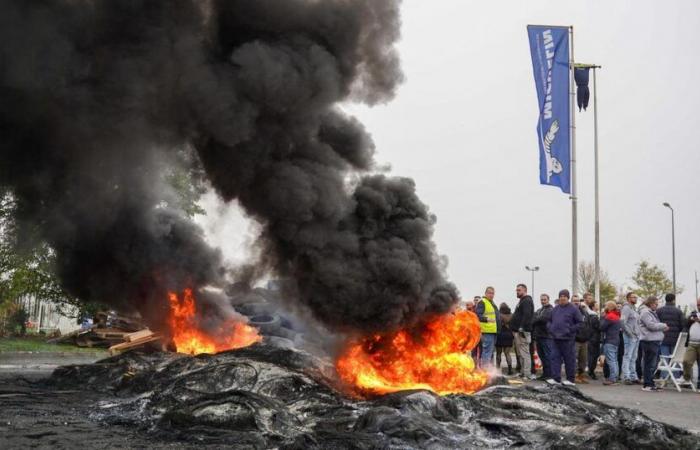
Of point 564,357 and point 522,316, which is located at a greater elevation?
point 522,316

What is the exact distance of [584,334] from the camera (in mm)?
17109

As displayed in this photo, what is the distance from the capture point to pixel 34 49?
11461 millimetres

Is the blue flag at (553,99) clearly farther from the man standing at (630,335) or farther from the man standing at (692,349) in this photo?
the man standing at (692,349)

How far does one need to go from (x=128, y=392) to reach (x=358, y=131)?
6.52m

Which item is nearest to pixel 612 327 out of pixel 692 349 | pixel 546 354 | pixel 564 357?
pixel 692 349

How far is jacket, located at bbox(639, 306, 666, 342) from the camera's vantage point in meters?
15.7

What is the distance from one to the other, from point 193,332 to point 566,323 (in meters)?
8.88

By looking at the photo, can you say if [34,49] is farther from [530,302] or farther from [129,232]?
[530,302]

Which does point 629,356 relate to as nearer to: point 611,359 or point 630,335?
point 611,359

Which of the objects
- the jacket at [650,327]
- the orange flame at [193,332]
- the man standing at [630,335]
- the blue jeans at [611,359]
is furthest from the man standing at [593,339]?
the orange flame at [193,332]

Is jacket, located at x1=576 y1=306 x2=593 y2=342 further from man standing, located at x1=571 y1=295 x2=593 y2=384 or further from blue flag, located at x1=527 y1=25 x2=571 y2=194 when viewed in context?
blue flag, located at x1=527 y1=25 x2=571 y2=194

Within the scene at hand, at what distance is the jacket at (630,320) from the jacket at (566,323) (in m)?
2.70

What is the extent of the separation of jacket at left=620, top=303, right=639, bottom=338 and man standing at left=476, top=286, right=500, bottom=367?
10.6 ft

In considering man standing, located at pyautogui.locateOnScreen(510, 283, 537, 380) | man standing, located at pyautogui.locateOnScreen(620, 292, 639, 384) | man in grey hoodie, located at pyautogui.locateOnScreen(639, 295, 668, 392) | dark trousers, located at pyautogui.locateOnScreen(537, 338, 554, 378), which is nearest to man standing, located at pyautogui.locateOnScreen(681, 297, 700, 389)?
man in grey hoodie, located at pyautogui.locateOnScreen(639, 295, 668, 392)
